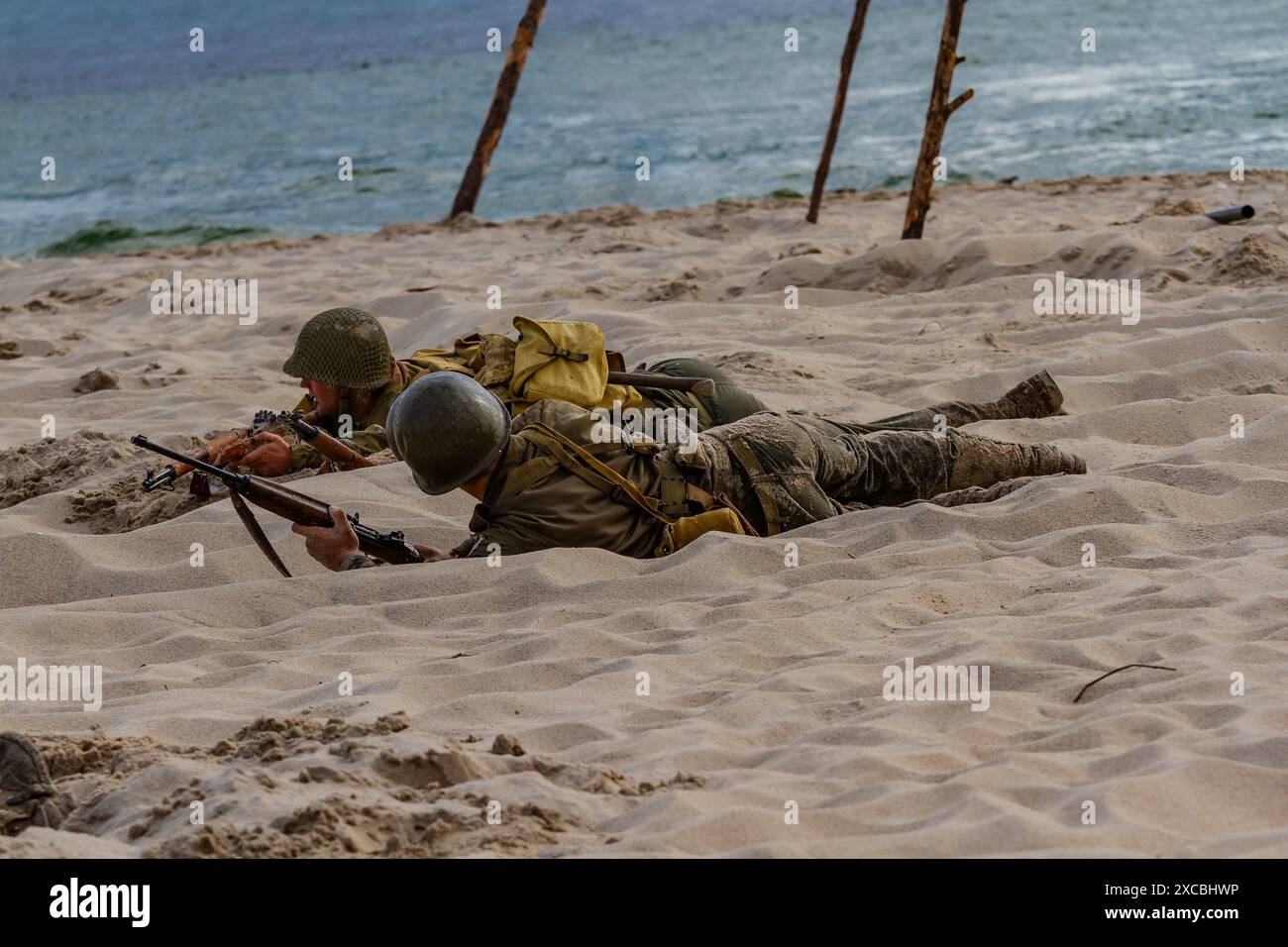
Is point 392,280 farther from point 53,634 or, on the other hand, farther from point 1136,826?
point 1136,826

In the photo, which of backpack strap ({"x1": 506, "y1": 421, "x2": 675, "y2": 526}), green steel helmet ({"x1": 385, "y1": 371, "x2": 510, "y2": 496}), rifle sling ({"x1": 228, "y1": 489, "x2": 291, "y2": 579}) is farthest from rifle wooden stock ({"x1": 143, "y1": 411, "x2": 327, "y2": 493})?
backpack strap ({"x1": 506, "y1": 421, "x2": 675, "y2": 526})

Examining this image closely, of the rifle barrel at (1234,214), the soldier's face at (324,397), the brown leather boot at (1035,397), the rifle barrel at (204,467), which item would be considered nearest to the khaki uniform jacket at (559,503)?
the rifle barrel at (204,467)

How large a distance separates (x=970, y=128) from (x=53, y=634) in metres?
17.0

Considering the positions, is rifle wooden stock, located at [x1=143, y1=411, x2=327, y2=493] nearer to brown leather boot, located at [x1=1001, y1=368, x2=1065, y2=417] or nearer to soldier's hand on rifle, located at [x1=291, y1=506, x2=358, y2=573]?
soldier's hand on rifle, located at [x1=291, y1=506, x2=358, y2=573]

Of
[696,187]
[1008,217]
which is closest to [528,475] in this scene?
[1008,217]

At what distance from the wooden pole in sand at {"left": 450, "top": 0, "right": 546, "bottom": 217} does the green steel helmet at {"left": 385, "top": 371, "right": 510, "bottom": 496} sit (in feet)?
26.0

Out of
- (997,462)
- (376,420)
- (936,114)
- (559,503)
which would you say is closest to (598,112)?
(936,114)

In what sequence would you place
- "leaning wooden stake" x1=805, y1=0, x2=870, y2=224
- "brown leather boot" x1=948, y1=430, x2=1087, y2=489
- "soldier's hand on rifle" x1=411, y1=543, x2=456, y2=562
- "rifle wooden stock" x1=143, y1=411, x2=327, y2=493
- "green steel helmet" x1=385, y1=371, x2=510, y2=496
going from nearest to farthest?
"green steel helmet" x1=385, y1=371, x2=510, y2=496 → "soldier's hand on rifle" x1=411, y1=543, x2=456, y2=562 → "brown leather boot" x1=948, y1=430, x2=1087, y2=489 → "rifle wooden stock" x1=143, y1=411, x2=327, y2=493 → "leaning wooden stake" x1=805, y1=0, x2=870, y2=224

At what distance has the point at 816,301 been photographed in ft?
29.5

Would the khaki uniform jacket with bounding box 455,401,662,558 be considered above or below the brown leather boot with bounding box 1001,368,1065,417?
below

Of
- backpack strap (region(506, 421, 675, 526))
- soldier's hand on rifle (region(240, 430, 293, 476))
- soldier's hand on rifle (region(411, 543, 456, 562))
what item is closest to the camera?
backpack strap (region(506, 421, 675, 526))

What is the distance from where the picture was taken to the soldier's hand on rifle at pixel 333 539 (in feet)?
16.3

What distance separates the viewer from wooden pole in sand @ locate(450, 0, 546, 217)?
12.3m

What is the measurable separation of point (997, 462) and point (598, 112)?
72.2ft
